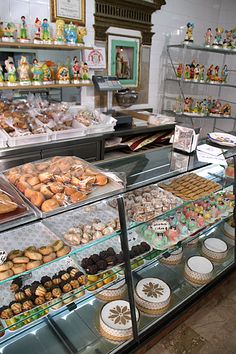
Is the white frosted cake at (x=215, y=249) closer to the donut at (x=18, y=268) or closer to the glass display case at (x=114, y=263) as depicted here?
the glass display case at (x=114, y=263)

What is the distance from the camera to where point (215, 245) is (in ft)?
7.72

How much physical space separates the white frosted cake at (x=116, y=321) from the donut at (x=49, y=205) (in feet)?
2.83

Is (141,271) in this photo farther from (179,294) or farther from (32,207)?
(32,207)

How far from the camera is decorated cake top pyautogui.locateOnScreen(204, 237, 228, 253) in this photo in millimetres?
2303

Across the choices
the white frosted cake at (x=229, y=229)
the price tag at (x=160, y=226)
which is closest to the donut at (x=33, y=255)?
the price tag at (x=160, y=226)

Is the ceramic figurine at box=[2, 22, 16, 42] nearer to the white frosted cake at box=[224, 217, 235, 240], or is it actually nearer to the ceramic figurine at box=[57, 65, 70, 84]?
the ceramic figurine at box=[57, 65, 70, 84]

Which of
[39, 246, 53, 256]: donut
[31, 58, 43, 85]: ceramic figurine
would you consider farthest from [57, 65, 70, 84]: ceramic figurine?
[39, 246, 53, 256]: donut

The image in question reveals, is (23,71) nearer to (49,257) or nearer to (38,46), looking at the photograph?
(38,46)

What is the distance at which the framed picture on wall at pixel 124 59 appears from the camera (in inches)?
141

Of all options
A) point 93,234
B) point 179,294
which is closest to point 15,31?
point 93,234

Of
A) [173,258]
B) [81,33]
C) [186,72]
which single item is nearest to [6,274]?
[173,258]

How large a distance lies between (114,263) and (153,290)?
503mm

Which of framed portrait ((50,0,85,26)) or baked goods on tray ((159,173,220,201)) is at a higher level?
framed portrait ((50,0,85,26))

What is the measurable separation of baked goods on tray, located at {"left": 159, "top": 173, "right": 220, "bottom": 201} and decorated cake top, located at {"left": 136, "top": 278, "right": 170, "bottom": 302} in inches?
23.6
